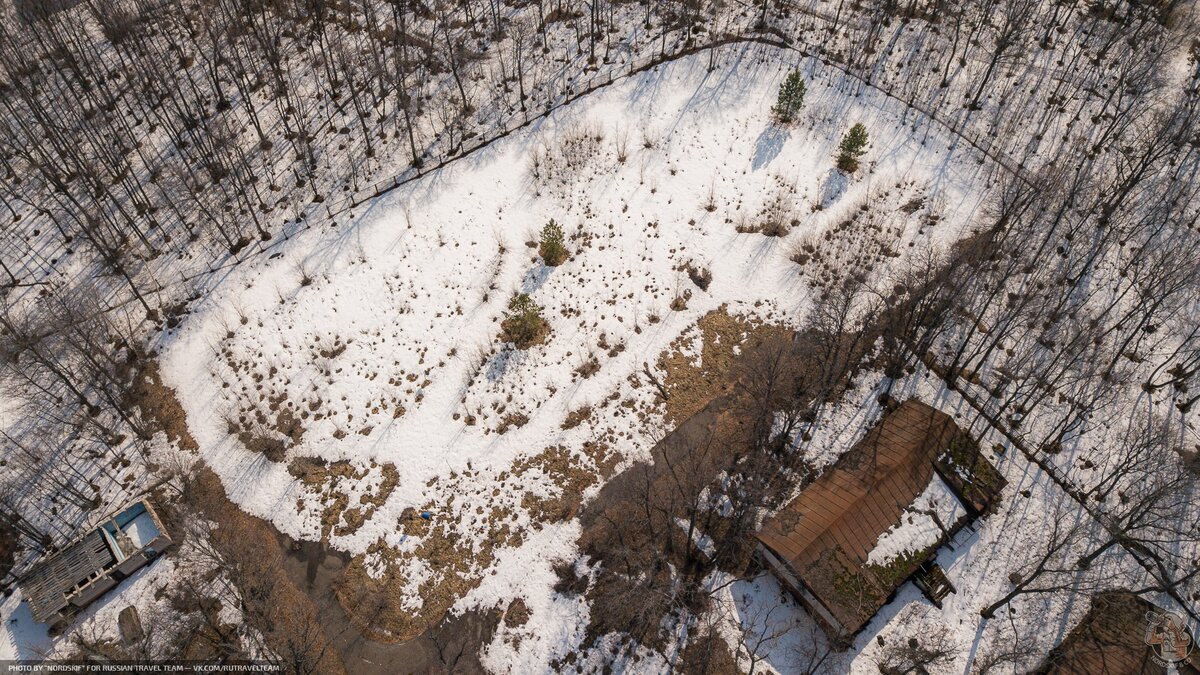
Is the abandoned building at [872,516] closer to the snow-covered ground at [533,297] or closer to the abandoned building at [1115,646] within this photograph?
the snow-covered ground at [533,297]

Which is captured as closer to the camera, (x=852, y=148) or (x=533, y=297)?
(x=533, y=297)

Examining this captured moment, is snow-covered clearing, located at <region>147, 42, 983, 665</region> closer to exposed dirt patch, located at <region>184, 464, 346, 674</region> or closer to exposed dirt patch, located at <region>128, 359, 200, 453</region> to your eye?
exposed dirt patch, located at <region>128, 359, 200, 453</region>

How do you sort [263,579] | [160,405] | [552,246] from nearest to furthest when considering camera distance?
[263,579] < [160,405] < [552,246]

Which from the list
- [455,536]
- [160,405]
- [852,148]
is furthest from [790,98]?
[160,405]

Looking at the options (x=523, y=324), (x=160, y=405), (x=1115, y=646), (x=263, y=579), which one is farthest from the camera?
(x=523, y=324)

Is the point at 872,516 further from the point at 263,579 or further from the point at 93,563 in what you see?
the point at 93,563

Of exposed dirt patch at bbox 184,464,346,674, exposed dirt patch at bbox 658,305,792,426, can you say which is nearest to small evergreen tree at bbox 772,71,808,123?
exposed dirt patch at bbox 658,305,792,426
